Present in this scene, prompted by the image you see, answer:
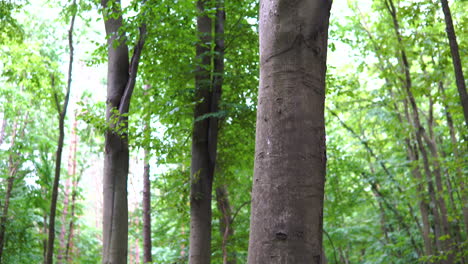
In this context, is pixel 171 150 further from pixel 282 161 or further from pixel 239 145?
pixel 282 161

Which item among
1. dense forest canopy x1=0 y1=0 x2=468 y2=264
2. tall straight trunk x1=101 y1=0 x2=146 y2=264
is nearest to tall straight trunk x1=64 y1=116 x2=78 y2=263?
dense forest canopy x1=0 y1=0 x2=468 y2=264

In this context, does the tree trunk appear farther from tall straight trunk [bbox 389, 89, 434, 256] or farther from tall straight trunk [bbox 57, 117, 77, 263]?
tall straight trunk [bbox 57, 117, 77, 263]

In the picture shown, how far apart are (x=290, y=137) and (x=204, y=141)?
5.53 m

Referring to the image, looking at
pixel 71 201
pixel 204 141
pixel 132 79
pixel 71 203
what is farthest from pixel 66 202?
pixel 132 79

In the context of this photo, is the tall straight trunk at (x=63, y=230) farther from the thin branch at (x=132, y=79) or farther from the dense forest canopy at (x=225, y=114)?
the thin branch at (x=132, y=79)

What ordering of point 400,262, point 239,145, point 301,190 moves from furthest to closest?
point 400,262 → point 239,145 → point 301,190

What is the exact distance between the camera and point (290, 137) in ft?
6.51

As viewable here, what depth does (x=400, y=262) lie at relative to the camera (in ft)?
55.3

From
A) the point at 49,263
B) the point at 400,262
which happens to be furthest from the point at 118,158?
the point at 400,262

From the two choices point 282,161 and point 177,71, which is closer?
point 282,161

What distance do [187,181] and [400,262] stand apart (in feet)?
39.6

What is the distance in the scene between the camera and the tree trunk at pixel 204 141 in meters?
6.95

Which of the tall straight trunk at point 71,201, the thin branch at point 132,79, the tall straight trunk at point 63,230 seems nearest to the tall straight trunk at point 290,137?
the thin branch at point 132,79

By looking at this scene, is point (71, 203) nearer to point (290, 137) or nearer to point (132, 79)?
point (132, 79)
